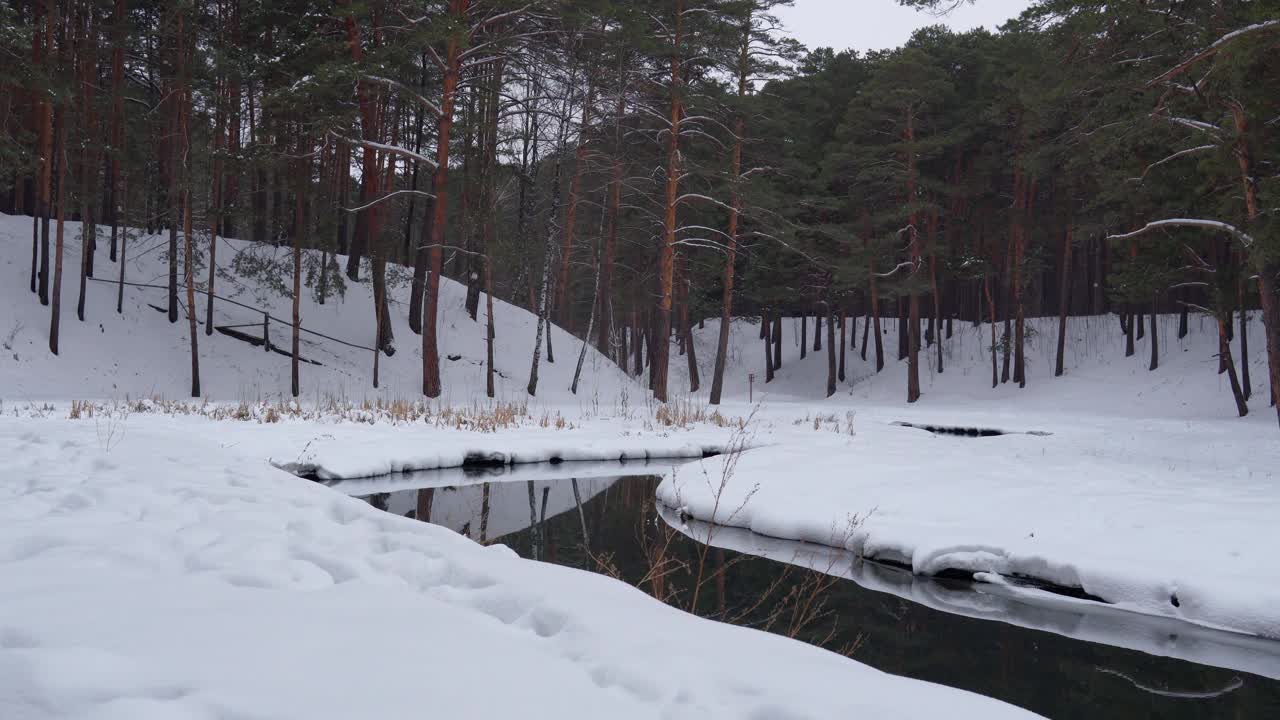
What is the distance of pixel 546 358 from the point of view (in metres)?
23.9

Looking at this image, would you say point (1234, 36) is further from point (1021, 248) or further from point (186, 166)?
point (1021, 248)

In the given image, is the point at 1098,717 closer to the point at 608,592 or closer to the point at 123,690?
the point at 608,592

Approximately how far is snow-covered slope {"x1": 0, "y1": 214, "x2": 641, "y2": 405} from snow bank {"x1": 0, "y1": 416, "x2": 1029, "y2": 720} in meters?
13.0

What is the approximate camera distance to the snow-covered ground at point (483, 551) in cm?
227

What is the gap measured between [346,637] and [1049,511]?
659cm

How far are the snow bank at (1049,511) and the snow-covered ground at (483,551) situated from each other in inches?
1.2

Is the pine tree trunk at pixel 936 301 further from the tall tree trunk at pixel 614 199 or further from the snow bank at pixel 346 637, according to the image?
the snow bank at pixel 346 637

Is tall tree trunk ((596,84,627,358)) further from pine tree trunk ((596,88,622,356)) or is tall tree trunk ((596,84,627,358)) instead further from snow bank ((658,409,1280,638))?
snow bank ((658,409,1280,638))

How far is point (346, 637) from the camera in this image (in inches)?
101

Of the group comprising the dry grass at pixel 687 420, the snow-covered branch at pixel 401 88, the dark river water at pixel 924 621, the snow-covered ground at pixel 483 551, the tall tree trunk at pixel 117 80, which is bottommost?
the dark river water at pixel 924 621

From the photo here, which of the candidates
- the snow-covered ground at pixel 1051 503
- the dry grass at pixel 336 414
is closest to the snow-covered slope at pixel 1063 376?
the snow-covered ground at pixel 1051 503

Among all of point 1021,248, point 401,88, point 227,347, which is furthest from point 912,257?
point 227,347

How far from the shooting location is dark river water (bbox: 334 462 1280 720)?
4.27 meters

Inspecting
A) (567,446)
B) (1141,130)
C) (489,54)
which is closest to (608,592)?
(567,446)
